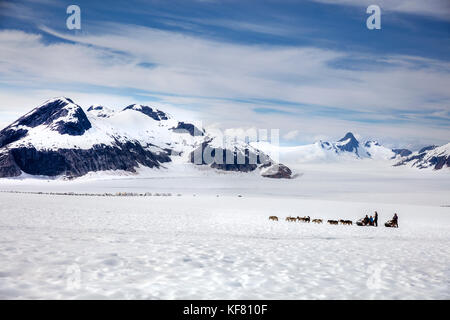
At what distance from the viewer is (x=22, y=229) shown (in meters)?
19.6

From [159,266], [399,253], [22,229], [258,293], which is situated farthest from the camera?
[22,229]

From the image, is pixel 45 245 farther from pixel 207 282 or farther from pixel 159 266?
pixel 207 282

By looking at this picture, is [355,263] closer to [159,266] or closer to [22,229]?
[159,266]

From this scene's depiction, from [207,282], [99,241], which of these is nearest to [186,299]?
[207,282]

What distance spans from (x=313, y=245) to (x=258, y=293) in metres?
10.6

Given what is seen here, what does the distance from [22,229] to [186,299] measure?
14.6 meters

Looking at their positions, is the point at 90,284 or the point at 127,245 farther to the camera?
the point at 127,245

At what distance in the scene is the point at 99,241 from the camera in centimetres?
1659

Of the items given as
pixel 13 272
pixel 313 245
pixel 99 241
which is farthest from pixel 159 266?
pixel 313 245

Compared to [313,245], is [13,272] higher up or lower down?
higher up

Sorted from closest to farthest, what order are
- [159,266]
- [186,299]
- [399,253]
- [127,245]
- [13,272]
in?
[186,299], [13,272], [159,266], [127,245], [399,253]
